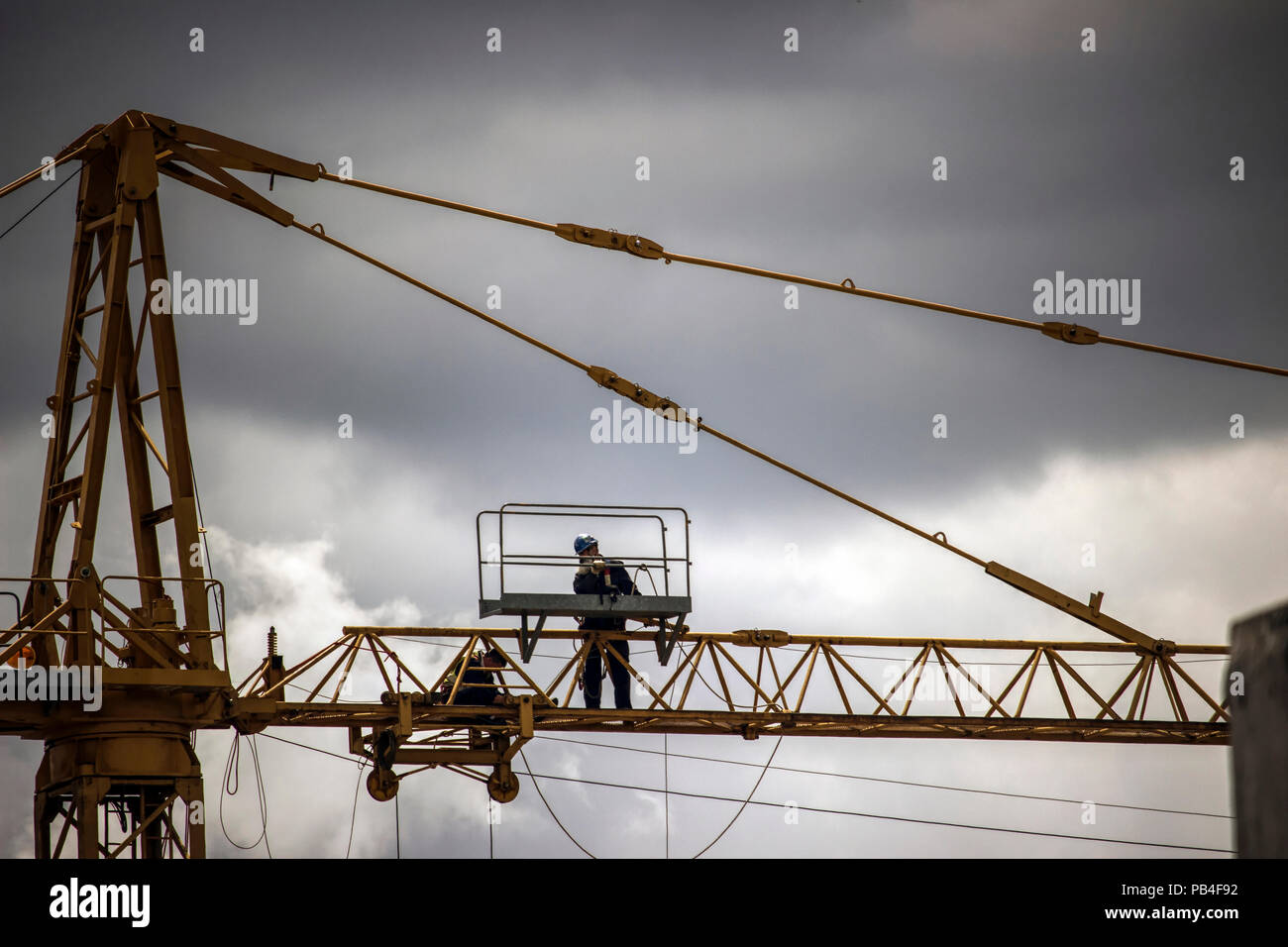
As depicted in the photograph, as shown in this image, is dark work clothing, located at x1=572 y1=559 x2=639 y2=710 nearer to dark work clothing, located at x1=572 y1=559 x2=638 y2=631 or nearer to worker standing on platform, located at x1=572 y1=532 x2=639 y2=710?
worker standing on platform, located at x1=572 y1=532 x2=639 y2=710

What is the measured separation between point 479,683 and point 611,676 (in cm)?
223

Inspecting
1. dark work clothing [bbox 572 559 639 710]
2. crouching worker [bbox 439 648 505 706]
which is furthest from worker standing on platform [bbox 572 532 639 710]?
crouching worker [bbox 439 648 505 706]

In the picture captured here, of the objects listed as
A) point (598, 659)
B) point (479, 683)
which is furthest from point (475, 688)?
point (598, 659)

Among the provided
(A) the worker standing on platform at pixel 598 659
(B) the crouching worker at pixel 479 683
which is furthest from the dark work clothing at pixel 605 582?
(B) the crouching worker at pixel 479 683

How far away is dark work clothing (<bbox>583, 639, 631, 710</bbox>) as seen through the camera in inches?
1154
